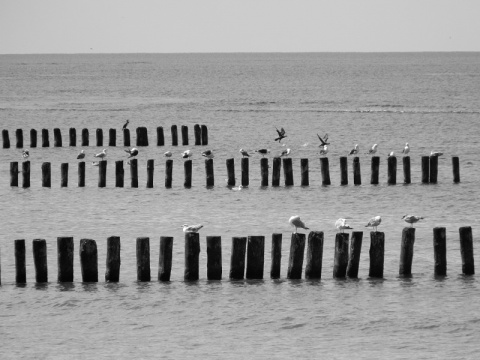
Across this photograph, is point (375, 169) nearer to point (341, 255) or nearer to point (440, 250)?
point (440, 250)

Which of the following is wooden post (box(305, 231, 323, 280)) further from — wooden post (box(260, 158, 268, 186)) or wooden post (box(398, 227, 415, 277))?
wooden post (box(260, 158, 268, 186))

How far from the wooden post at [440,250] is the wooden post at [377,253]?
91cm

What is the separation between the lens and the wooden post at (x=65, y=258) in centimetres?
1737

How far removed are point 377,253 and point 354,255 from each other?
0.44 meters

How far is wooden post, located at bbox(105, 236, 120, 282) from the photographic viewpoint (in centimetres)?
1744

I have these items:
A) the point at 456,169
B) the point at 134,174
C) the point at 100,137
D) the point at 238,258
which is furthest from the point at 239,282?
the point at 100,137

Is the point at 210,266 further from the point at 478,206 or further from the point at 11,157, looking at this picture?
the point at 11,157

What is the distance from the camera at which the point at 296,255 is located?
1766cm

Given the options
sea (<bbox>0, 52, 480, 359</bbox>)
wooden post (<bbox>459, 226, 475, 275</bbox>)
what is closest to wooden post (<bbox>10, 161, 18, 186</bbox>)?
sea (<bbox>0, 52, 480, 359</bbox>)

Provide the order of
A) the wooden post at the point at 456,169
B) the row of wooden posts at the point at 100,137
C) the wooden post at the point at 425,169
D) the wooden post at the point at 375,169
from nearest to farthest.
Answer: the wooden post at the point at 375,169
the wooden post at the point at 425,169
the wooden post at the point at 456,169
the row of wooden posts at the point at 100,137

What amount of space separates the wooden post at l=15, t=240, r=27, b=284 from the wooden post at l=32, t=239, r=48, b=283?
0.66 ft

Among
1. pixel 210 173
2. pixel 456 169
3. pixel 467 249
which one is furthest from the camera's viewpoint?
pixel 456 169

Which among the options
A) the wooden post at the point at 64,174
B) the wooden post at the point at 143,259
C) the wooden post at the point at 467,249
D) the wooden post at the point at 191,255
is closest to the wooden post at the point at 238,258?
the wooden post at the point at 191,255

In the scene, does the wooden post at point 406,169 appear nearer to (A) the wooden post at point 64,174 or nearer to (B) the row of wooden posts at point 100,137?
(A) the wooden post at point 64,174
